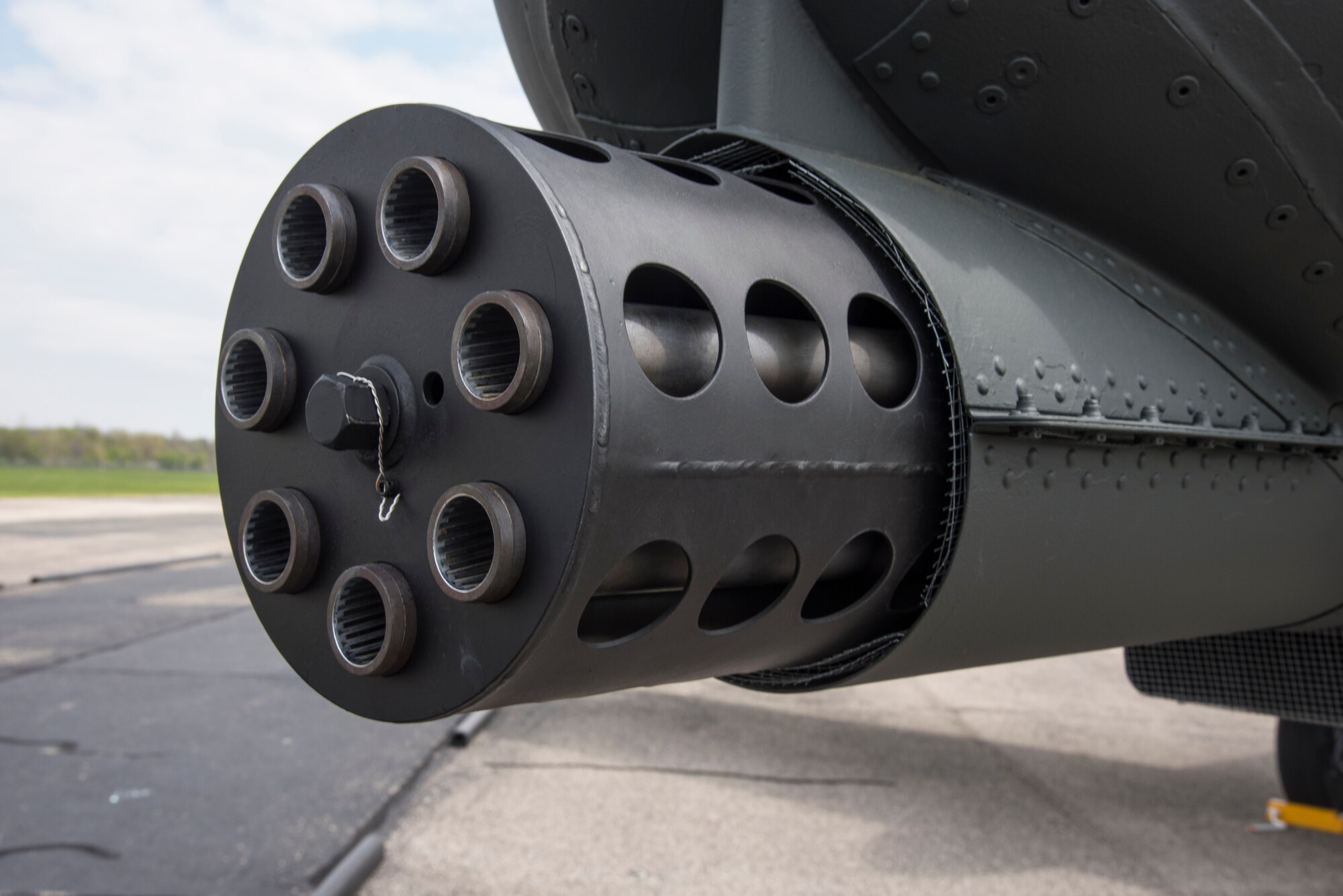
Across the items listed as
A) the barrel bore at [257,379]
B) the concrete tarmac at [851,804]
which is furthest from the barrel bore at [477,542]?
the concrete tarmac at [851,804]

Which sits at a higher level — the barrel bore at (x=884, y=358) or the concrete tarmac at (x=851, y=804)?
the barrel bore at (x=884, y=358)

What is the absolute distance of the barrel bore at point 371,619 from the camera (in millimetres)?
1262

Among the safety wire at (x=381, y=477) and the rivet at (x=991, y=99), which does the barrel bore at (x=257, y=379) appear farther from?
the rivet at (x=991, y=99)

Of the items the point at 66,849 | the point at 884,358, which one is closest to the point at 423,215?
the point at 884,358

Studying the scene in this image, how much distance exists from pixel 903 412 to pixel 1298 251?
41.2 inches

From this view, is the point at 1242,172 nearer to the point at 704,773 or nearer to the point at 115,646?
the point at 704,773

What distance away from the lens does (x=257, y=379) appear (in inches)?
59.4

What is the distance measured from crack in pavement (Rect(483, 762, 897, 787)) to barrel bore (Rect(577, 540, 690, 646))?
551cm

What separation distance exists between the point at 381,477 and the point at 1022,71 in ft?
4.15

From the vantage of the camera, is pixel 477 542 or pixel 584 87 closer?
pixel 477 542

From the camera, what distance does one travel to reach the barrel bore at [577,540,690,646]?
1.28 metres

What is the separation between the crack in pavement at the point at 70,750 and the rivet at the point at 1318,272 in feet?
21.8

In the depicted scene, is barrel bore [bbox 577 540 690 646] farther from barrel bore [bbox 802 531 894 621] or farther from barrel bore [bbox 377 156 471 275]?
barrel bore [bbox 377 156 471 275]

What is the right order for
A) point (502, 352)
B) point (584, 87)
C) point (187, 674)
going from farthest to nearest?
point (187, 674) < point (584, 87) < point (502, 352)
